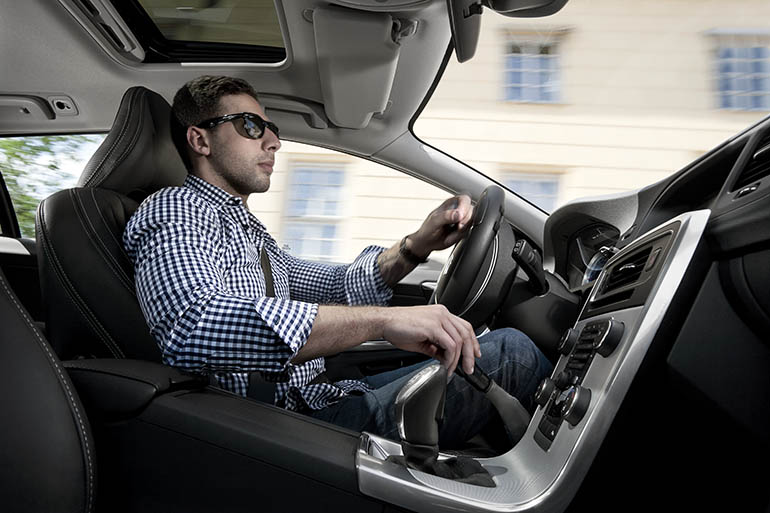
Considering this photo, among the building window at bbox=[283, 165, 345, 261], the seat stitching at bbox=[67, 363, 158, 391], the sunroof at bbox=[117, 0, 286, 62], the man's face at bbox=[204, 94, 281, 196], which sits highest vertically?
the sunroof at bbox=[117, 0, 286, 62]

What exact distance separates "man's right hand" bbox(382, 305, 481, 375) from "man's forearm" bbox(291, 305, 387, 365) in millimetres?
36

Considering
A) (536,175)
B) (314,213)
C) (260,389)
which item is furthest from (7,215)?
(536,175)

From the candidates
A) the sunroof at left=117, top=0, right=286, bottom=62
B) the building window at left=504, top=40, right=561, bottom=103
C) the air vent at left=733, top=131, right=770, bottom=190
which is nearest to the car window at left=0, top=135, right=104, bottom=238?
the sunroof at left=117, top=0, right=286, bottom=62

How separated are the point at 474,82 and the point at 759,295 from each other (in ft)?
14.8

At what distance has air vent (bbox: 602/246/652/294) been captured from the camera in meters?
1.02

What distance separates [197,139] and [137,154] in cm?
20

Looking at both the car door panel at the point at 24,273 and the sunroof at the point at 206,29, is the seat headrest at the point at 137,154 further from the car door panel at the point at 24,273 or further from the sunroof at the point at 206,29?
the car door panel at the point at 24,273

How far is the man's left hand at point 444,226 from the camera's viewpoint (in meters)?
1.48

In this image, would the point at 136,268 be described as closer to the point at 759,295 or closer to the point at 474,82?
the point at 759,295

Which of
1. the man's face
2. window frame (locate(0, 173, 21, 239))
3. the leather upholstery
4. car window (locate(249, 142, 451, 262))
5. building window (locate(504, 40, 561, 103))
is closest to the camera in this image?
the leather upholstery

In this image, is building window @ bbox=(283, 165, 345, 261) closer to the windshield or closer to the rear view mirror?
the windshield

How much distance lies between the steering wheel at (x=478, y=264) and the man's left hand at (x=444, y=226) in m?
0.13

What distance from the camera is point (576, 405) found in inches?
36.4

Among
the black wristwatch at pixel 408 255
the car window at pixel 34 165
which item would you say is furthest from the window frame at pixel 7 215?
the black wristwatch at pixel 408 255
